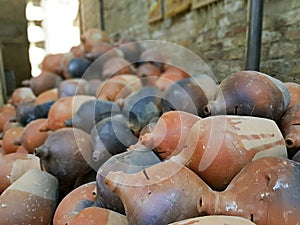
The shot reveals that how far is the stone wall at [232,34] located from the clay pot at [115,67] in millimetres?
570

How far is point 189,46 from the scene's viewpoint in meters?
2.64

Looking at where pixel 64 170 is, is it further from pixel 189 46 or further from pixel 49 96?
pixel 189 46

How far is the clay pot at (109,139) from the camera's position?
1.20 m

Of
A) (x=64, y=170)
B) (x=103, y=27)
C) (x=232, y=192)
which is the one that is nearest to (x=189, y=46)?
(x=64, y=170)

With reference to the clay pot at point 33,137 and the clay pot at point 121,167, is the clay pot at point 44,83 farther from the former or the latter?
the clay pot at point 121,167

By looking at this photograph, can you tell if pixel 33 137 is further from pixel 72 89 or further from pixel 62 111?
pixel 72 89

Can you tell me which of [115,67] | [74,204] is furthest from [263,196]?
[115,67]

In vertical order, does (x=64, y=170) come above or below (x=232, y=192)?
below

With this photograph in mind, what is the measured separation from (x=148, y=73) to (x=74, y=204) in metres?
1.40

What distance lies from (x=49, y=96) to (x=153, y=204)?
62.5 inches

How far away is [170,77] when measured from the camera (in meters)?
2.05

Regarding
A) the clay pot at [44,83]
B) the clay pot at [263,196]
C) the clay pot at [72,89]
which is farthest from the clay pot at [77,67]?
the clay pot at [263,196]

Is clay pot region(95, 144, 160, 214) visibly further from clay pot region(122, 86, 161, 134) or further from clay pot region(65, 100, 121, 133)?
clay pot region(65, 100, 121, 133)

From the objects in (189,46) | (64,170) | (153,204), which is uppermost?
(189,46)
